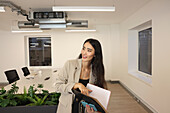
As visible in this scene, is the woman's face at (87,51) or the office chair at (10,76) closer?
the woman's face at (87,51)

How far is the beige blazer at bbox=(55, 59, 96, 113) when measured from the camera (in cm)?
99

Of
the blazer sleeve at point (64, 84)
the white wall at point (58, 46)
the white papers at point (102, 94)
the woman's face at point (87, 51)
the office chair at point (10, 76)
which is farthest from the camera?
the white wall at point (58, 46)

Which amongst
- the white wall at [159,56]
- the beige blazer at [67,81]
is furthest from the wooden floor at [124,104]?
the beige blazer at [67,81]

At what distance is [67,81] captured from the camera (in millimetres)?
1339

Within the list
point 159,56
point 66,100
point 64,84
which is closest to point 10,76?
point 64,84

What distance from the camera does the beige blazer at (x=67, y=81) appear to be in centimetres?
99

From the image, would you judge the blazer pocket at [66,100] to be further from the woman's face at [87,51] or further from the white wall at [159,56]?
the white wall at [159,56]

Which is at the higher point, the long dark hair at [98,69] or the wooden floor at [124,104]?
the long dark hair at [98,69]

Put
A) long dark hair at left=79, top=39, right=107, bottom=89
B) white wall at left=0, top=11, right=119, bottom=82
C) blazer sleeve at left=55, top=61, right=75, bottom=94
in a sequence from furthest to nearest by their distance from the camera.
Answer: white wall at left=0, top=11, right=119, bottom=82 < long dark hair at left=79, top=39, right=107, bottom=89 < blazer sleeve at left=55, top=61, right=75, bottom=94

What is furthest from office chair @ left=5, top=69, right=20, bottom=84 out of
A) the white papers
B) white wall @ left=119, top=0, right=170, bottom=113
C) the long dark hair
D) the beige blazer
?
white wall @ left=119, top=0, right=170, bottom=113

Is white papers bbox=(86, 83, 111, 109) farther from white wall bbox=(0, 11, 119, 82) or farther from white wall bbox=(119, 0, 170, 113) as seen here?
white wall bbox=(0, 11, 119, 82)

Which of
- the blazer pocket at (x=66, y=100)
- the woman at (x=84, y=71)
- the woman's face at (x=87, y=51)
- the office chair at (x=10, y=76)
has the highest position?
the woman's face at (x=87, y=51)

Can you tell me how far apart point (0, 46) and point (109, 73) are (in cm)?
566

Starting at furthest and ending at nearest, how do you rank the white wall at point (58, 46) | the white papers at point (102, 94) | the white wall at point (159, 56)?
the white wall at point (58, 46), the white wall at point (159, 56), the white papers at point (102, 94)
